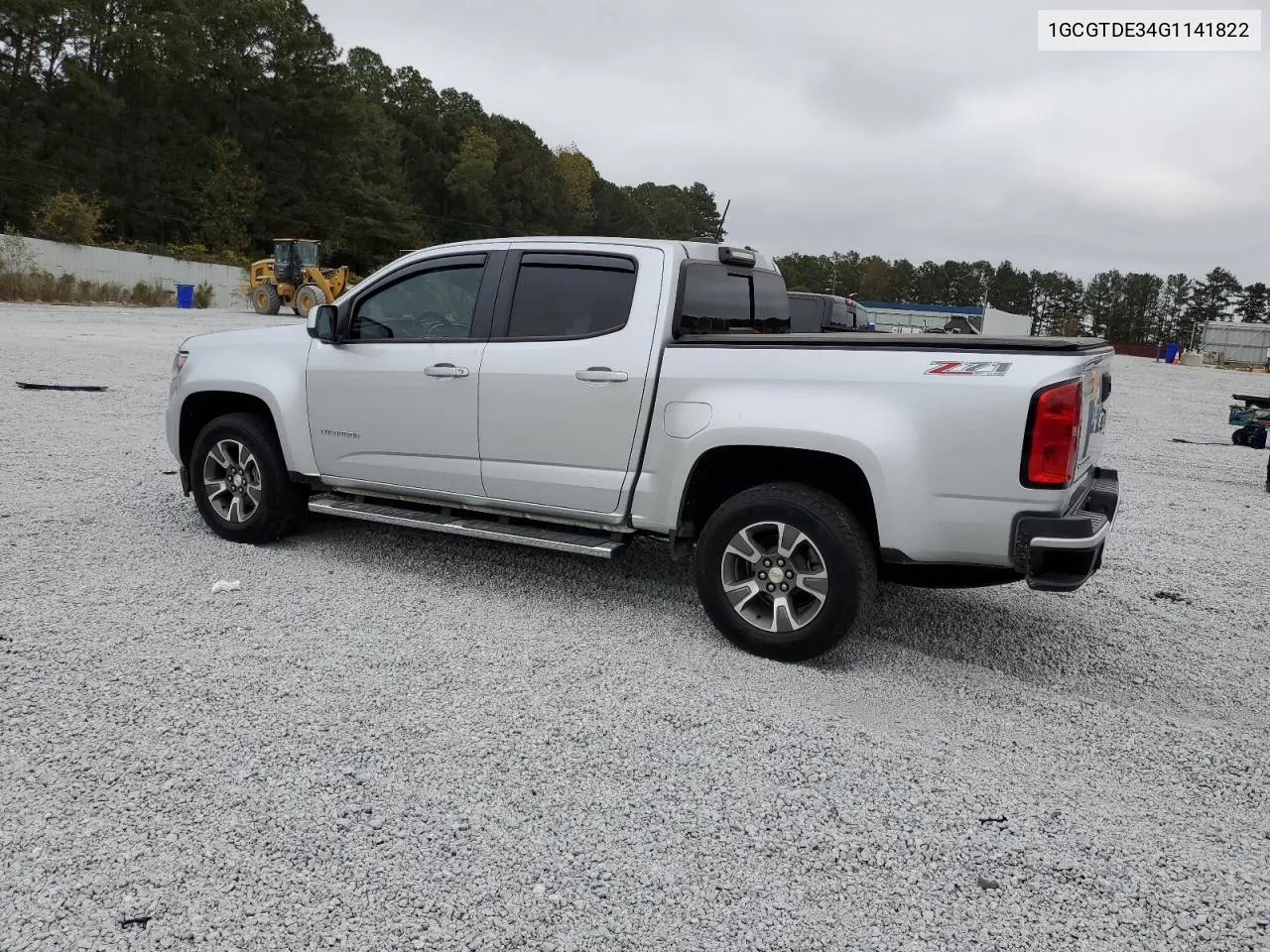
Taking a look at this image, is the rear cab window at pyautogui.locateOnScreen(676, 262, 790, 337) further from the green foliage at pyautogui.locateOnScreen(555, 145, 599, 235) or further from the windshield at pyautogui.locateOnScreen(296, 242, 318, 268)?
the green foliage at pyautogui.locateOnScreen(555, 145, 599, 235)

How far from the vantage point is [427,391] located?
527 centimetres

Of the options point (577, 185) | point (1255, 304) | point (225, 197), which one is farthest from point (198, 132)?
point (1255, 304)

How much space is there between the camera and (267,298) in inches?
1374

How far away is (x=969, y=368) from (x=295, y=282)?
34227mm

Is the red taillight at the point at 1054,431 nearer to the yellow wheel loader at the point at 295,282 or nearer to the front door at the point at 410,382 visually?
the front door at the point at 410,382

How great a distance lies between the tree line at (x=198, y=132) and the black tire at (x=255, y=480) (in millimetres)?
46673

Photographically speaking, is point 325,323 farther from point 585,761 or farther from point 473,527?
point 585,761

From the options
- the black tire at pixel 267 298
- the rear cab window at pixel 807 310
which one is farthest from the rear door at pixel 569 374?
the black tire at pixel 267 298

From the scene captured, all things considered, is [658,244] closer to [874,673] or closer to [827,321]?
[874,673]

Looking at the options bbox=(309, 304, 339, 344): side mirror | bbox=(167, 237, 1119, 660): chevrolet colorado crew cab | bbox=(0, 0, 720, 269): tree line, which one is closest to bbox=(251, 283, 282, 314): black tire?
bbox=(0, 0, 720, 269): tree line

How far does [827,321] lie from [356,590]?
43.0 ft

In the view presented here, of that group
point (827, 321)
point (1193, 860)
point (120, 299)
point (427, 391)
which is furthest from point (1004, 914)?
point (120, 299)

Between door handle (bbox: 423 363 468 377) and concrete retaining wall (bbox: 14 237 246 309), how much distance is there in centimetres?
4091

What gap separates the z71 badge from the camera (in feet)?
12.5
